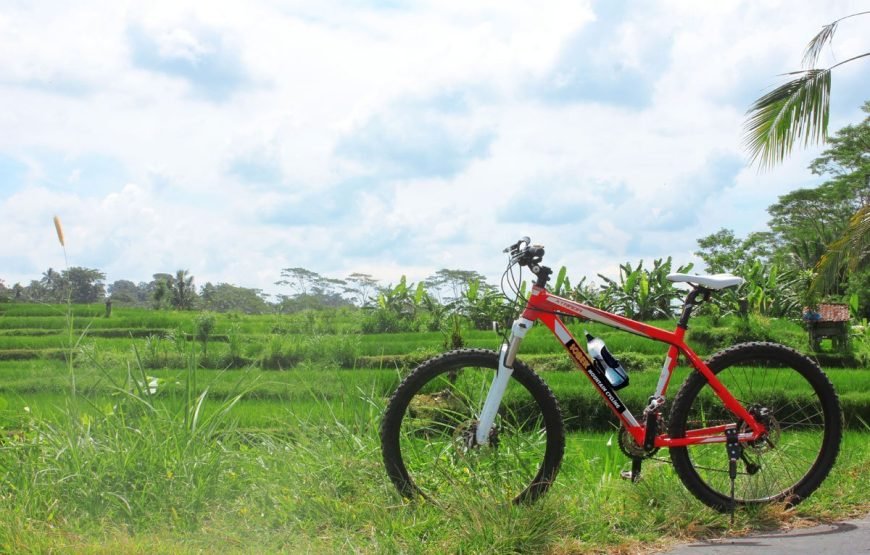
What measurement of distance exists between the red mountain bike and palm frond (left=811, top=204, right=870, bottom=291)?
22.4 ft

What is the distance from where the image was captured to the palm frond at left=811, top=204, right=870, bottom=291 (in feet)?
33.0

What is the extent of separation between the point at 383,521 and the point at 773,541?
1569 millimetres

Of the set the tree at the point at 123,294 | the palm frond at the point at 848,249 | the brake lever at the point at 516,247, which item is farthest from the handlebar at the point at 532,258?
the tree at the point at 123,294

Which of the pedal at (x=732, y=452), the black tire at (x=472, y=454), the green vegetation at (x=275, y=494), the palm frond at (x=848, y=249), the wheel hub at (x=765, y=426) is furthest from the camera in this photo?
the palm frond at (x=848, y=249)

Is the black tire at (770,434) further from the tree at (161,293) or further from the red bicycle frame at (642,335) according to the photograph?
the tree at (161,293)

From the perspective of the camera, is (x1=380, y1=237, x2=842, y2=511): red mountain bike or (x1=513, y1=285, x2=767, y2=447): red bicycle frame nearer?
(x1=380, y1=237, x2=842, y2=511): red mountain bike

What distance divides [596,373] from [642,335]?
26cm

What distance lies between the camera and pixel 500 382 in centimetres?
350

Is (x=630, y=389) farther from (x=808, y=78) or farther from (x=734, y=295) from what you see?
(x=734, y=295)

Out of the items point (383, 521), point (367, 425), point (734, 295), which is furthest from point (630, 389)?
point (734, 295)

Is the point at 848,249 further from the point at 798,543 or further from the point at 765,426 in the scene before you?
the point at 798,543

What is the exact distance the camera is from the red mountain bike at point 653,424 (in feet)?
11.5

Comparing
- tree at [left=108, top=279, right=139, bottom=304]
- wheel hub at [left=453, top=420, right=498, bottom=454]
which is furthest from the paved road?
tree at [left=108, top=279, right=139, bottom=304]

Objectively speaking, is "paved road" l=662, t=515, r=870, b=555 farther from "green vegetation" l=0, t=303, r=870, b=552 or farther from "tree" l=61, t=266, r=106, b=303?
"tree" l=61, t=266, r=106, b=303
